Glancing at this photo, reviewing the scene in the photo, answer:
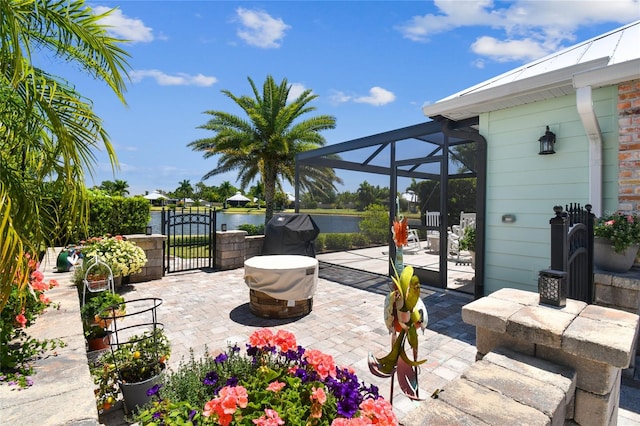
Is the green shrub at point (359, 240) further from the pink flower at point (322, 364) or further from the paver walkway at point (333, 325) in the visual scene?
the pink flower at point (322, 364)

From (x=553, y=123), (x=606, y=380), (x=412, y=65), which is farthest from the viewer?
(x=412, y=65)

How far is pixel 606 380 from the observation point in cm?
122

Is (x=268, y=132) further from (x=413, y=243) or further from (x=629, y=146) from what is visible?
(x=629, y=146)

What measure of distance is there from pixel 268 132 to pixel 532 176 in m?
9.04

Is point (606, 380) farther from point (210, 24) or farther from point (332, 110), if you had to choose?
point (332, 110)

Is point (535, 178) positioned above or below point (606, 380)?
above

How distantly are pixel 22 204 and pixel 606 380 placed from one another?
302cm

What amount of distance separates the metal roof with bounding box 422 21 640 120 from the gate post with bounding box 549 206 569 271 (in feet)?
7.43

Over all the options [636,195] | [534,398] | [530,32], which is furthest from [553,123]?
[534,398]

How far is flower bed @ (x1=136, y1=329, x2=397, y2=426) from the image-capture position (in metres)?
1.03

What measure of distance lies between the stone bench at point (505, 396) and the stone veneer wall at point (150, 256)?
262 inches

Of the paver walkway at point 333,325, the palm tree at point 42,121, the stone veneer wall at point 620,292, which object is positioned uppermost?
the palm tree at point 42,121

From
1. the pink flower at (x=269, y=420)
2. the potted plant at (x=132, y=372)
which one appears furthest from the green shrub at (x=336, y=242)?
the pink flower at (x=269, y=420)

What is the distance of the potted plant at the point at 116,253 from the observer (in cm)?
501
